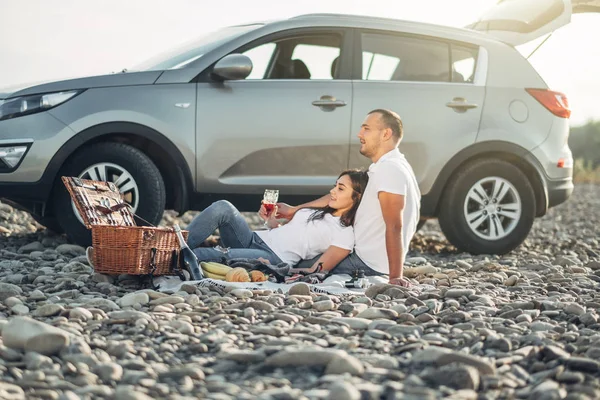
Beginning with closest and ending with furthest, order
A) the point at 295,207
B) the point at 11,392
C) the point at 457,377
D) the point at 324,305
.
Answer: the point at 11,392, the point at 457,377, the point at 324,305, the point at 295,207

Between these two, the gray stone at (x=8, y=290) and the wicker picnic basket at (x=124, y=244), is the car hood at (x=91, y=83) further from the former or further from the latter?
the gray stone at (x=8, y=290)

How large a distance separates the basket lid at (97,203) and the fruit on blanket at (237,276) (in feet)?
2.78

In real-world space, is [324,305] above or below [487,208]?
below

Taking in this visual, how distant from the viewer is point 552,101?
7801 mm

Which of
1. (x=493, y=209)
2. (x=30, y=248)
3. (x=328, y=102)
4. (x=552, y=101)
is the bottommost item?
(x=30, y=248)

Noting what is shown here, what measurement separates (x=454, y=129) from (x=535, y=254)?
140cm

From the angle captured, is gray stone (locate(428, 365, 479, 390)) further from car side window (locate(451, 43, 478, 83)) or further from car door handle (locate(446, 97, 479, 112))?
car side window (locate(451, 43, 478, 83))

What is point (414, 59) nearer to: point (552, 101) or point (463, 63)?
point (463, 63)

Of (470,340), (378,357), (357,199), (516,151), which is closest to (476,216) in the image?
(516,151)

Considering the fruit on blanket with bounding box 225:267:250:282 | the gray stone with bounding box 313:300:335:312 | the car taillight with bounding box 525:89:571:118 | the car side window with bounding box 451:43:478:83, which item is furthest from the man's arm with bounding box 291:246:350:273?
the car taillight with bounding box 525:89:571:118

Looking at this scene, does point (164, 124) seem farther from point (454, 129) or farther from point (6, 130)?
point (454, 129)

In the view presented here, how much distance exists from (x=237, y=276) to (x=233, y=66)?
202 centimetres

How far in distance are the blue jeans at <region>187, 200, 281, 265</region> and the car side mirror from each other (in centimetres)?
124

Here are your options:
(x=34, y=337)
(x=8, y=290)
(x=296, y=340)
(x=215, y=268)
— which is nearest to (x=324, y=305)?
(x=296, y=340)
